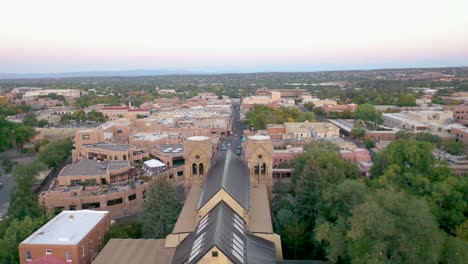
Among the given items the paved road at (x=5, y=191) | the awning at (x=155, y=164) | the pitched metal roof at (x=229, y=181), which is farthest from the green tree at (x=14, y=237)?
the awning at (x=155, y=164)

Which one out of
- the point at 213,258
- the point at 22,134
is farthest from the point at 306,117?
the point at 213,258

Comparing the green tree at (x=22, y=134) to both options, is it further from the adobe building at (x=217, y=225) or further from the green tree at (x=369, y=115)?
the green tree at (x=369, y=115)

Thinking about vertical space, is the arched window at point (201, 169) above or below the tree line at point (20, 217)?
above

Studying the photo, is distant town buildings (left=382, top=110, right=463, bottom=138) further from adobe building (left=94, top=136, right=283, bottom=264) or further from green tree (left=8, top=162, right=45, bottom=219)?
green tree (left=8, top=162, right=45, bottom=219)

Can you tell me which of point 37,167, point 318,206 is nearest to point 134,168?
point 37,167

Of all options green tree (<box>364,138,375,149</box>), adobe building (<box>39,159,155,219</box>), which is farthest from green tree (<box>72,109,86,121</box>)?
green tree (<box>364,138,375,149</box>)

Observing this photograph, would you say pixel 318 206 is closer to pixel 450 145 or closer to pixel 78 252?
pixel 78 252

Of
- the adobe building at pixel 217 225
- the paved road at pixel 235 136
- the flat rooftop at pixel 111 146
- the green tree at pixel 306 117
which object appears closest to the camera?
the adobe building at pixel 217 225
